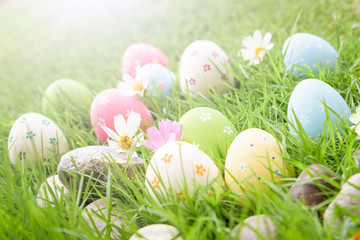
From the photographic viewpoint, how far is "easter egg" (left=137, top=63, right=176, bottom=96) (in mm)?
1503

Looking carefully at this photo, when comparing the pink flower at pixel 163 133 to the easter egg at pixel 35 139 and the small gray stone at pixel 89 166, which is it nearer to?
the small gray stone at pixel 89 166

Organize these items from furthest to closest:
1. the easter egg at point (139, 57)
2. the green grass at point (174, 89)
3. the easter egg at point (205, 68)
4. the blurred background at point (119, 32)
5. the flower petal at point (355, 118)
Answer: the blurred background at point (119, 32) → the easter egg at point (139, 57) → the easter egg at point (205, 68) → the flower petal at point (355, 118) → the green grass at point (174, 89)

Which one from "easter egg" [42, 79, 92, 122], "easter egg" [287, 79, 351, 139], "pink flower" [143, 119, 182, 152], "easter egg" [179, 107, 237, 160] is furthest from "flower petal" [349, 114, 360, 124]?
"easter egg" [42, 79, 92, 122]

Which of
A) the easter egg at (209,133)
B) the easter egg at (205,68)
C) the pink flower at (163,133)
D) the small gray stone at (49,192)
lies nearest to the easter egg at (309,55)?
the easter egg at (205,68)

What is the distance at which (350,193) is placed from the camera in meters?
0.70

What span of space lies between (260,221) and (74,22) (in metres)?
3.94

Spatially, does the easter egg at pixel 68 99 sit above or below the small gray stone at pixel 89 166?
above

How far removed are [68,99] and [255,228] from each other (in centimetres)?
119

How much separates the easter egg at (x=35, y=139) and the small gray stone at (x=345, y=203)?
932 mm

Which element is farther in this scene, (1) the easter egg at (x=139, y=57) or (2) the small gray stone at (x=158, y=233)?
(1) the easter egg at (x=139, y=57)

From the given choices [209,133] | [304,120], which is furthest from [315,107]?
[209,133]

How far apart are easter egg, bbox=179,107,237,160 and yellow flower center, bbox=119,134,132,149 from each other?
0.19 meters

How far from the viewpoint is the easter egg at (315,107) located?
38.3 inches

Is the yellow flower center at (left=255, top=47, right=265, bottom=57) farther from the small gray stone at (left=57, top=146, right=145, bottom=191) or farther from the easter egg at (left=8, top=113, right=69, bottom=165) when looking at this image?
the easter egg at (left=8, top=113, right=69, bottom=165)
